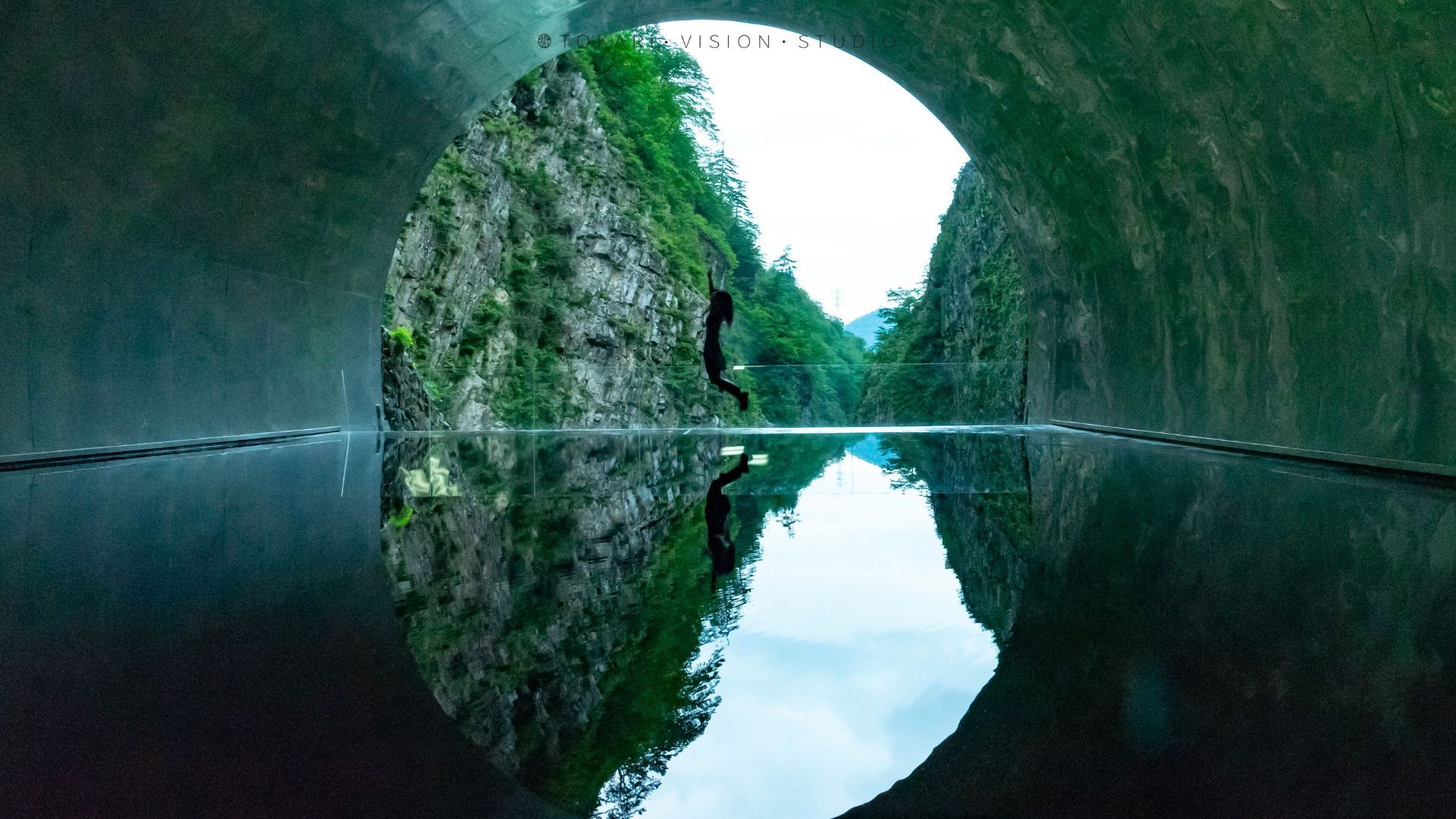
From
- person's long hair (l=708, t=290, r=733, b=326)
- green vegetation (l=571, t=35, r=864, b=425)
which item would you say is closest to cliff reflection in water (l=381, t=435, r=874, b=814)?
person's long hair (l=708, t=290, r=733, b=326)

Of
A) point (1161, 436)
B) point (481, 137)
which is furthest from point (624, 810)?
point (481, 137)

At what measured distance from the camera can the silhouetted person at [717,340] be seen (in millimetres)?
12664

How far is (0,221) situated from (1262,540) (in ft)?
23.8

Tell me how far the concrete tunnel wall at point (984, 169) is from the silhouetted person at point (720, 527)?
3.64 metres

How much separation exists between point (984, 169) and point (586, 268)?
26.7 meters

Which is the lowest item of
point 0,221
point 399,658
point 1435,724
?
point 399,658

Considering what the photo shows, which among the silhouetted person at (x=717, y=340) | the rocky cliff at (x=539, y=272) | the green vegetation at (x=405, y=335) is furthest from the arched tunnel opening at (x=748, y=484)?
the rocky cliff at (x=539, y=272)

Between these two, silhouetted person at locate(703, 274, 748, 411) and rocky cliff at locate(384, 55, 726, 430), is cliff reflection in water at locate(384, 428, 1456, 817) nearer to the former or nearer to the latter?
silhouetted person at locate(703, 274, 748, 411)

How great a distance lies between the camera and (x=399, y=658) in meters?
2.17

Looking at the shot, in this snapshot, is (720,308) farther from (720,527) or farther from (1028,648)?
(1028,648)

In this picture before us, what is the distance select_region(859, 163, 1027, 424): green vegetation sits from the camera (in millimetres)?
17938

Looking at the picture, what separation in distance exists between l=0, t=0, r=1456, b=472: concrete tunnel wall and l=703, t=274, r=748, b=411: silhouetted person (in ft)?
10.2

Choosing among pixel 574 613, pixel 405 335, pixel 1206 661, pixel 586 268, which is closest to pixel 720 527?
pixel 574 613

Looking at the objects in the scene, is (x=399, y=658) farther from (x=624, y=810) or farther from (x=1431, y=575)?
(x=1431, y=575)
